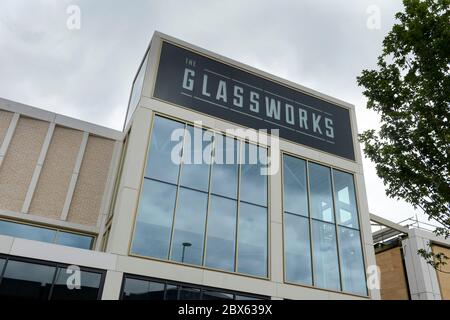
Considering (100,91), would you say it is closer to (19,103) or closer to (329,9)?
(19,103)

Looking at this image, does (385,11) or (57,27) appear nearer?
(385,11)

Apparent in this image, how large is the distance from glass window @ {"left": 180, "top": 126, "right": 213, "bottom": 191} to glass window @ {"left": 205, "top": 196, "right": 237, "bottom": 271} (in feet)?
2.79

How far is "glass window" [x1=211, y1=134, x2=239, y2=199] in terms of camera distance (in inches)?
555

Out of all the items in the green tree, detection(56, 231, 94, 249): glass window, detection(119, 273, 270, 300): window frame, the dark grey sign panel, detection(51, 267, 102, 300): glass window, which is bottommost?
detection(51, 267, 102, 300): glass window

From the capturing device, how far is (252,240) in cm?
1376

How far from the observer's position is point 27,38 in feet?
51.4

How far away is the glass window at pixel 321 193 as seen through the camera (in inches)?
613

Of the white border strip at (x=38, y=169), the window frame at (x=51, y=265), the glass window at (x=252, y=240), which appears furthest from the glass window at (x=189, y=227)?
the white border strip at (x=38, y=169)

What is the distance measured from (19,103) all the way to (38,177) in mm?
3326

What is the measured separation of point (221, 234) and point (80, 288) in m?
4.90

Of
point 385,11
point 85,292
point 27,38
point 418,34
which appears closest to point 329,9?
point 385,11

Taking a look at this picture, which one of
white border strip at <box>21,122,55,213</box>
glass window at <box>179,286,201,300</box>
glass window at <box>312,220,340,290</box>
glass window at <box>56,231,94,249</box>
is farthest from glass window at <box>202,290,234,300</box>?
white border strip at <box>21,122,55,213</box>

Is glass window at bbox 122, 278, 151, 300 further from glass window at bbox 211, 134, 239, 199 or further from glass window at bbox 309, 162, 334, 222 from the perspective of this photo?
glass window at bbox 309, 162, 334, 222

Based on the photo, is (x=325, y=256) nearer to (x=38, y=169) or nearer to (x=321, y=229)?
(x=321, y=229)
